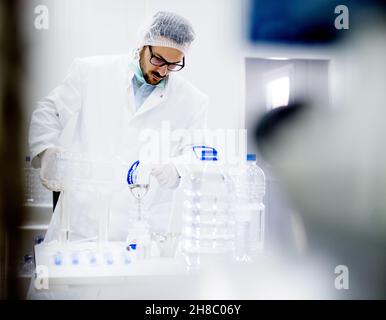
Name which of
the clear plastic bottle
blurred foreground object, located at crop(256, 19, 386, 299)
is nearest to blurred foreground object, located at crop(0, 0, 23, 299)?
the clear plastic bottle

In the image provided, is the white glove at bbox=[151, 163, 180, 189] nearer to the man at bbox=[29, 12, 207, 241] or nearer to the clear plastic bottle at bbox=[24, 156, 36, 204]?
the man at bbox=[29, 12, 207, 241]

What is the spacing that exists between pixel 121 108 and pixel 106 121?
0.24 ft

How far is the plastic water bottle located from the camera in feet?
6.42

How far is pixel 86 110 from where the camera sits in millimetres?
1948

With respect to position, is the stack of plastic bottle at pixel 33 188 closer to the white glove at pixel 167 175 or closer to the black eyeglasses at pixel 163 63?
the white glove at pixel 167 175

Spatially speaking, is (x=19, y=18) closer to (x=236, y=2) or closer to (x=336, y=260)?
(x=236, y=2)

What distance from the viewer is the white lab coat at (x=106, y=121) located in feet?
6.34

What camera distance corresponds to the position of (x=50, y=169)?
1919 millimetres

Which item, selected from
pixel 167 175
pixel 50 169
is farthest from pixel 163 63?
pixel 50 169

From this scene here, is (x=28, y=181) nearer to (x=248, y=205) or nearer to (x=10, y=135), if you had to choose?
(x=10, y=135)

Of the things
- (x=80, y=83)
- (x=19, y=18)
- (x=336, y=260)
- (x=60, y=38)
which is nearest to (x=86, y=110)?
(x=80, y=83)

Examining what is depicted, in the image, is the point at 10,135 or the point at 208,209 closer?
the point at 10,135

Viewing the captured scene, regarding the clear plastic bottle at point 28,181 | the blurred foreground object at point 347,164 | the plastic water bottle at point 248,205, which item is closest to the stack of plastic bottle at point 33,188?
the clear plastic bottle at point 28,181
